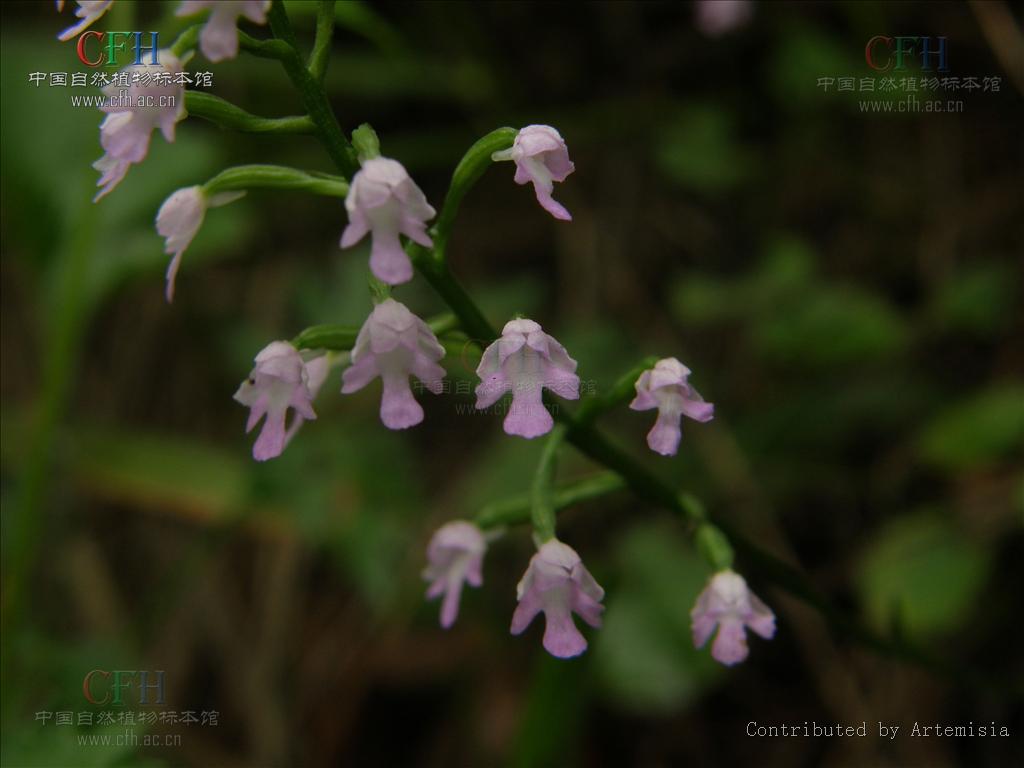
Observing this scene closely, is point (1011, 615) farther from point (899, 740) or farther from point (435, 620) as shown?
point (435, 620)

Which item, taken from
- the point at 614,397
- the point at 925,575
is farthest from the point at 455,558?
the point at 925,575

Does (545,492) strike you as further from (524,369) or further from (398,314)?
(398,314)

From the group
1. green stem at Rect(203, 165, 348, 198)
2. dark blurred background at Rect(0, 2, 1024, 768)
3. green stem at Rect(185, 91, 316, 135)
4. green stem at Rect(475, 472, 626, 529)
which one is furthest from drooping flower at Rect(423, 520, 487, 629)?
green stem at Rect(185, 91, 316, 135)

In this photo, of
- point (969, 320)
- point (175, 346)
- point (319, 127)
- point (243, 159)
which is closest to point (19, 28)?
point (243, 159)

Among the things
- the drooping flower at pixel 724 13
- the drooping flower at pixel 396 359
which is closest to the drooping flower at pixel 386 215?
the drooping flower at pixel 396 359

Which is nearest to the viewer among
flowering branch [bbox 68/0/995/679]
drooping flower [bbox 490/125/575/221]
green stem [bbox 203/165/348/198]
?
flowering branch [bbox 68/0/995/679]

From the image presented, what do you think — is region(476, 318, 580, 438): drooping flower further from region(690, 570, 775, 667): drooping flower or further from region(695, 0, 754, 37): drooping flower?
region(695, 0, 754, 37): drooping flower
